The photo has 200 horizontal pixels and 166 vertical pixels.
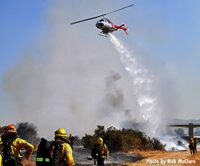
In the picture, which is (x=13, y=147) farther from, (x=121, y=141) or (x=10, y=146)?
(x=121, y=141)

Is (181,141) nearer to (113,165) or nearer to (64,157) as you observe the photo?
(113,165)

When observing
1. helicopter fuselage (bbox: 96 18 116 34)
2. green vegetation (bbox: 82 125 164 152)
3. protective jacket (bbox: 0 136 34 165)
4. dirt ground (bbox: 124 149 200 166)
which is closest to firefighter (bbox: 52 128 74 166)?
protective jacket (bbox: 0 136 34 165)

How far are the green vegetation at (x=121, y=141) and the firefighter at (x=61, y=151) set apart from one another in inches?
Answer: 1467

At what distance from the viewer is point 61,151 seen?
7.78 meters

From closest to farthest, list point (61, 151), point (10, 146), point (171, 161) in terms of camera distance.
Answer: point (61, 151)
point (10, 146)
point (171, 161)

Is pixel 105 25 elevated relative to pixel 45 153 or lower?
elevated

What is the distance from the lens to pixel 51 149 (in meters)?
7.80

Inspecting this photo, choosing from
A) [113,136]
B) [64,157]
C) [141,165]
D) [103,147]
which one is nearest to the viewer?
[64,157]

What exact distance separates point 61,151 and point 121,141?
130 ft

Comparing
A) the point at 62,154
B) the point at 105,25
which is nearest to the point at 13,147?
the point at 62,154

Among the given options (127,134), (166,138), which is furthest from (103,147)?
(166,138)

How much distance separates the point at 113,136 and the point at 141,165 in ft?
72.5

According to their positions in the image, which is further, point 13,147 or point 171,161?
point 171,161

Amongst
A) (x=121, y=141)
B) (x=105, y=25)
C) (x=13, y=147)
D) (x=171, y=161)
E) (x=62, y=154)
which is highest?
(x=105, y=25)
